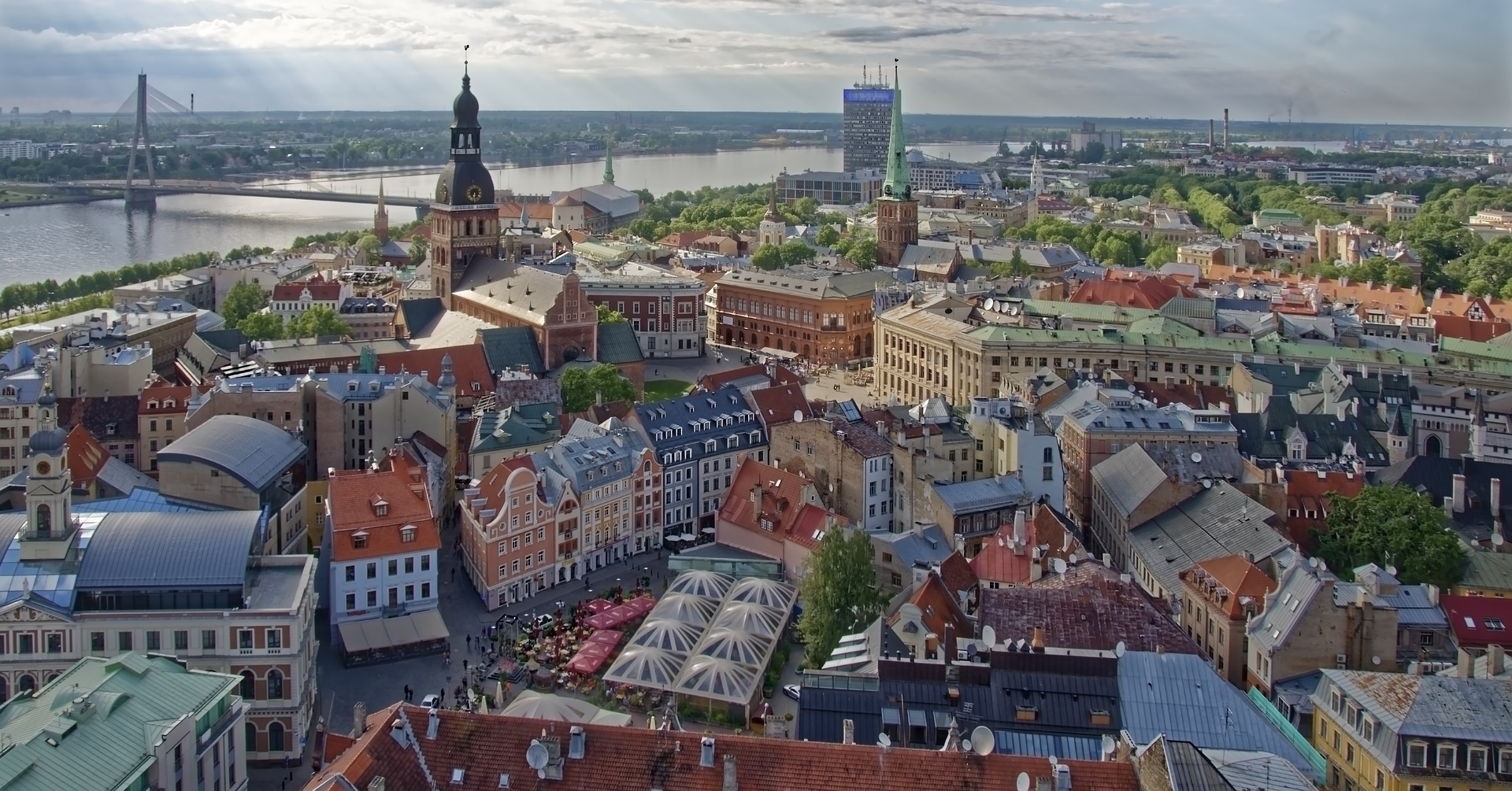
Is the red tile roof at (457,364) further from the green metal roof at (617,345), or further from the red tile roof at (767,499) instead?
the red tile roof at (767,499)

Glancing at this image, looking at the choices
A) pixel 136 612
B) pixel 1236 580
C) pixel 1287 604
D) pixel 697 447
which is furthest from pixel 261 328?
pixel 1287 604

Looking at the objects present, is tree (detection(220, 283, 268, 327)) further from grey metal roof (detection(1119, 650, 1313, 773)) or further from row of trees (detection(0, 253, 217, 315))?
grey metal roof (detection(1119, 650, 1313, 773))

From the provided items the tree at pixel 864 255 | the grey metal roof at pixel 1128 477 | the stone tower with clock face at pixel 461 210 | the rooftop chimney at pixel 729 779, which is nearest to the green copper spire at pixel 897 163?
the tree at pixel 864 255

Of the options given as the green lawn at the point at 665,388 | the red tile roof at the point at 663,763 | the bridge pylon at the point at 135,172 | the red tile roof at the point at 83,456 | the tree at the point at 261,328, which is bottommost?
the red tile roof at the point at 663,763

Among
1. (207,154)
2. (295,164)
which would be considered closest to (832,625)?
(207,154)

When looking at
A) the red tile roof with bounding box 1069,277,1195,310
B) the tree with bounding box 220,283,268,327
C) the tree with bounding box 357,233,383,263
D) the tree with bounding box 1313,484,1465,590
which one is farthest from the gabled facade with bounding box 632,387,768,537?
the tree with bounding box 357,233,383,263

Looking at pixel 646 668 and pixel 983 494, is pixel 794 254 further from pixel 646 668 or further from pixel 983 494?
pixel 646 668
